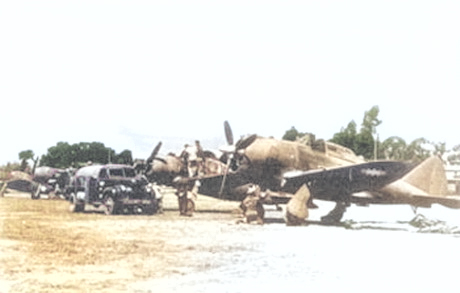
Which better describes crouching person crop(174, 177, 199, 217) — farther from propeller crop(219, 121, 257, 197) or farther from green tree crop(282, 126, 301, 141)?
green tree crop(282, 126, 301, 141)

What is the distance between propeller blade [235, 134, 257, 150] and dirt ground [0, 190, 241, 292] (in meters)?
1.78

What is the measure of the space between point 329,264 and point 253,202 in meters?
4.52

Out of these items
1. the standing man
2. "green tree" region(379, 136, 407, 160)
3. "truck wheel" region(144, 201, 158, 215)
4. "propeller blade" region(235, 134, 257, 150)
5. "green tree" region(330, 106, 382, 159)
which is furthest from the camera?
"truck wheel" region(144, 201, 158, 215)

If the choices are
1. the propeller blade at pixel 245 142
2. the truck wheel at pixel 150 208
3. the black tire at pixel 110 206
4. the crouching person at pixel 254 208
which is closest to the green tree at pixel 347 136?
the propeller blade at pixel 245 142

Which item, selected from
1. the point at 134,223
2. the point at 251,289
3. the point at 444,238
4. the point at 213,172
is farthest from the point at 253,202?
the point at 251,289

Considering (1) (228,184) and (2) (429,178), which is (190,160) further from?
(2) (429,178)

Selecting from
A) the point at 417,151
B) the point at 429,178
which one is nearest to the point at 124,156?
the point at 417,151

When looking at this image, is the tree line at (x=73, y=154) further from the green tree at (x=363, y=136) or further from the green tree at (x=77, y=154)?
the green tree at (x=363, y=136)

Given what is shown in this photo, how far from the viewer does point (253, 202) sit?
426 inches

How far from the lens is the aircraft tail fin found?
10070 mm

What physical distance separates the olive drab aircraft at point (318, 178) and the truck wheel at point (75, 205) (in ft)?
9.54

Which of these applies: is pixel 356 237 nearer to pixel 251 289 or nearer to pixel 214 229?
pixel 214 229

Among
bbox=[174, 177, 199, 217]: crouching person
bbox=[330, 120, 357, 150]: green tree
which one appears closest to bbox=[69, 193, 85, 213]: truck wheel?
bbox=[174, 177, 199, 217]: crouching person

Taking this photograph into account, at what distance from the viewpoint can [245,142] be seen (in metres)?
11.3
